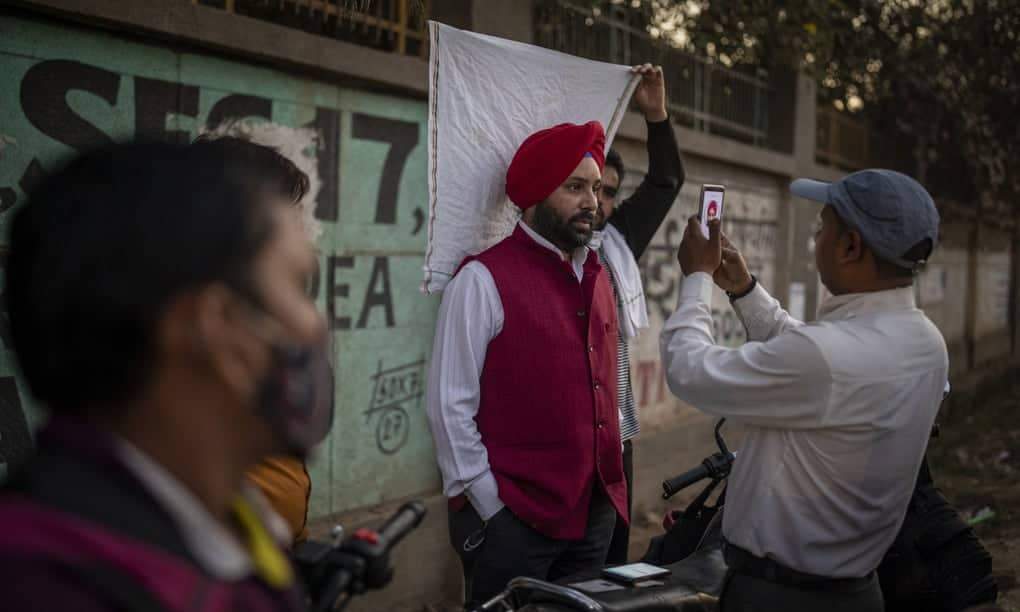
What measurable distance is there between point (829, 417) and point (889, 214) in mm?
459

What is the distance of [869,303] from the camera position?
222 centimetres

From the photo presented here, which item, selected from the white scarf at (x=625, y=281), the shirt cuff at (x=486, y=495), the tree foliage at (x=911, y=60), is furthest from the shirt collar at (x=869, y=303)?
the tree foliage at (x=911, y=60)

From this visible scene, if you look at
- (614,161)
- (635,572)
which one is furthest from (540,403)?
(614,161)

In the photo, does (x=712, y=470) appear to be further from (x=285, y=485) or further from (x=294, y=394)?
→ (x=294, y=394)

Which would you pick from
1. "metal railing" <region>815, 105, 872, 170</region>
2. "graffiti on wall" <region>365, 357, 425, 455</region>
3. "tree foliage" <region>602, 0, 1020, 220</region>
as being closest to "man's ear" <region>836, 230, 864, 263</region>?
"graffiti on wall" <region>365, 357, 425, 455</region>

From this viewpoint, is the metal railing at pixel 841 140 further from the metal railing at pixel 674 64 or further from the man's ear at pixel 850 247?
the man's ear at pixel 850 247

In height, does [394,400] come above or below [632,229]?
below

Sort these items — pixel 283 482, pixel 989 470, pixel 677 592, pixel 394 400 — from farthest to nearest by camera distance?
pixel 989 470
pixel 394 400
pixel 677 592
pixel 283 482

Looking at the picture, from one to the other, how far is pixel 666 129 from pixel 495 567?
164 centimetres

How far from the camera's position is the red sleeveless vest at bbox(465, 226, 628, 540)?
2.90 metres

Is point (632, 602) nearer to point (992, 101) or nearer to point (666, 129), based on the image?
point (666, 129)

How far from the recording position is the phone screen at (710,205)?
8.43 feet

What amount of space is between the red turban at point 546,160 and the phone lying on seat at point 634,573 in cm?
113

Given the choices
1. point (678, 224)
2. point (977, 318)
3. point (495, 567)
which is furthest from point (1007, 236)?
point (495, 567)
